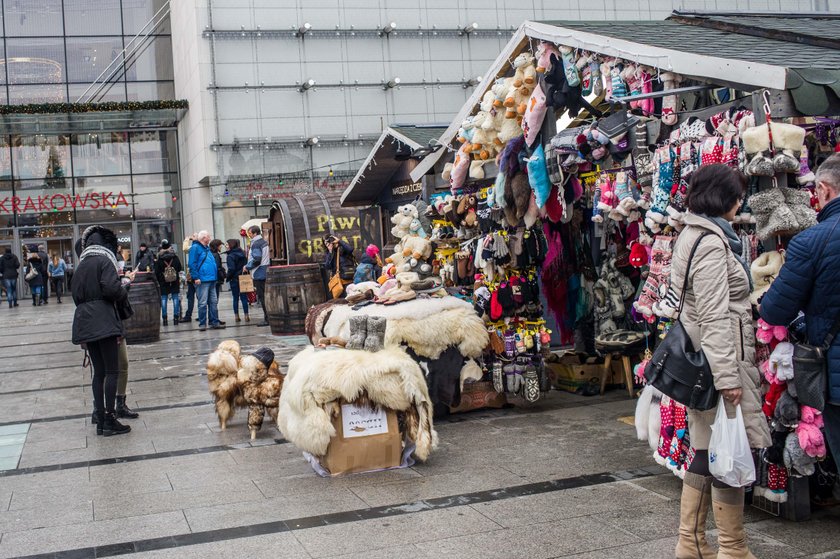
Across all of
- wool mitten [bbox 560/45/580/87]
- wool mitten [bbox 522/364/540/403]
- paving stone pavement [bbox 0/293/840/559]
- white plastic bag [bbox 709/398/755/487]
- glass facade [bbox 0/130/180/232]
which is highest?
glass facade [bbox 0/130/180/232]

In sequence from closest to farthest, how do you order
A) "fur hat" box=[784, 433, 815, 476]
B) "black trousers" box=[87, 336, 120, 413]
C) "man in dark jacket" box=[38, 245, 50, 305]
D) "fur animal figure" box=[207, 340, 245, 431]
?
"fur hat" box=[784, 433, 815, 476], "fur animal figure" box=[207, 340, 245, 431], "black trousers" box=[87, 336, 120, 413], "man in dark jacket" box=[38, 245, 50, 305]

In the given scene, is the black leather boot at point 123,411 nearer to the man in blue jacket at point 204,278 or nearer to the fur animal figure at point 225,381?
the fur animal figure at point 225,381

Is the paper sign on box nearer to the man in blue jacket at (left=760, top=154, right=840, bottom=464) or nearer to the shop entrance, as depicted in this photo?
the man in blue jacket at (left=760, top=154, right=840, bottom=464)

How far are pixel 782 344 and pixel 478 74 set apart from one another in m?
27.8

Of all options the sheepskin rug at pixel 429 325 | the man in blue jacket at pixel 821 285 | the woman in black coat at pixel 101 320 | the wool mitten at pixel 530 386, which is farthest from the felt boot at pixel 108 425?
the man in blue jacket at pixel 821 285

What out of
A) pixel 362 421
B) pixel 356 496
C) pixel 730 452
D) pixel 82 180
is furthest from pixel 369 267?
pixel 82 180

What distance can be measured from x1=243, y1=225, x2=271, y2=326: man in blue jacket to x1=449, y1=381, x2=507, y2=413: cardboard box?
29.9 ft

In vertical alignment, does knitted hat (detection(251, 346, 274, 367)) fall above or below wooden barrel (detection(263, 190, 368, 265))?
below

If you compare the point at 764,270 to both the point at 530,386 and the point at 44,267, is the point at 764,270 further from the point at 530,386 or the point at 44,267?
the point at 44,267

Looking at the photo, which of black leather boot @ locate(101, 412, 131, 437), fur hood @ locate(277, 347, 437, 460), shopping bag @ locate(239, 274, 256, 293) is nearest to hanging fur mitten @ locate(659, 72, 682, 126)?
fur hood @ locate(277, 347, 437, 460)

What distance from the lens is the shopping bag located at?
58.5ft

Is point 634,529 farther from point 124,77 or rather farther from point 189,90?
point 124,77

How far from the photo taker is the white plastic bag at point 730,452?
150 inches

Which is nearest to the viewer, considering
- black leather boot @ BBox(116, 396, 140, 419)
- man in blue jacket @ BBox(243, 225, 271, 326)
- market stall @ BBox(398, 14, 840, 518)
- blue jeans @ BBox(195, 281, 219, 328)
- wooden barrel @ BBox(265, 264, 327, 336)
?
market stall @ BBox(398, 14, 840, 518)
